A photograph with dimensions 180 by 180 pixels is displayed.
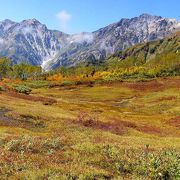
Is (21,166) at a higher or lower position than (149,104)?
higher

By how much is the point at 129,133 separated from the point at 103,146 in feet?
75.5

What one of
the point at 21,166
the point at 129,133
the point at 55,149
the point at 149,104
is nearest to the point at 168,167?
the point at 21,166

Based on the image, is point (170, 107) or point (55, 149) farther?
point (170, 107)

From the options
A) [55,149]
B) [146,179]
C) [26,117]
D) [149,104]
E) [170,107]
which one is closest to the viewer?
[146,179]

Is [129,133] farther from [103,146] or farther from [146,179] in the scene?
[146,179]

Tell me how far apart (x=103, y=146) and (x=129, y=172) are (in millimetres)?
6579

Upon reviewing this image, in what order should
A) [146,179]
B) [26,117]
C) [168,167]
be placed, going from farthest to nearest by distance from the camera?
[26,117], [168,167], [146,179]

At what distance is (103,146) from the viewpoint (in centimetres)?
2752

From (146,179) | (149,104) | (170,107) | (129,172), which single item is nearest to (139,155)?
(129,172)

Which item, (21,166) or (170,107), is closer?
(21,166)

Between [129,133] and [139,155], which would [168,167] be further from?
[129,133]

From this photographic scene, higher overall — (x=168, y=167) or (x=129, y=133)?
(x=168, y=167)

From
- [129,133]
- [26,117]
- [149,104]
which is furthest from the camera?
[149,104]

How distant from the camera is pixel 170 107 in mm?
103125
